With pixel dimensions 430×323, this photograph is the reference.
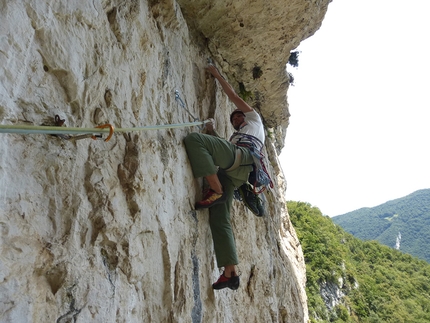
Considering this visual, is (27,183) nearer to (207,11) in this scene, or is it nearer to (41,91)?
(41,91)

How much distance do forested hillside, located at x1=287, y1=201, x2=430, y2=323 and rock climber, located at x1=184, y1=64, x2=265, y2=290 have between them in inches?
546

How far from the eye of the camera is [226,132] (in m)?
5.69

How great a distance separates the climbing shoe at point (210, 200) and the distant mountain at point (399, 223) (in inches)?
3218

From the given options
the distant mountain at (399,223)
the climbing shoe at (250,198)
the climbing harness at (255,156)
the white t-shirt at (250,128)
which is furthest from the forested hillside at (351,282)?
the distant mountain at (399,223)

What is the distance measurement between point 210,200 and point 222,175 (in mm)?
529

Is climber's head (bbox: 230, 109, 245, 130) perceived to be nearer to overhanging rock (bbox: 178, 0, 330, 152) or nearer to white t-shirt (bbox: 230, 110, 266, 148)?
white t-shirt (bbox: 230, 110, 266, 148)

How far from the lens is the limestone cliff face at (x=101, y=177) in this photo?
1626 millimetres

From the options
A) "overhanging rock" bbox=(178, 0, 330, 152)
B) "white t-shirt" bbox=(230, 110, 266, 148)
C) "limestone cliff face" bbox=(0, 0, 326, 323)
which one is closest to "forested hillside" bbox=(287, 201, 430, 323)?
"overhanging rock" bbox=(178, 0, 330, 152)

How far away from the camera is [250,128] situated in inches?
169

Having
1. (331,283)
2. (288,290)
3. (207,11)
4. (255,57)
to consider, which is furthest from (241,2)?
(331,283)

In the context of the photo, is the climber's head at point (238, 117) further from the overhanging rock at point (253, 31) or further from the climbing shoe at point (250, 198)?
the overhanging rock at point (253, 31)

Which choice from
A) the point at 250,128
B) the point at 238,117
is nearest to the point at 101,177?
the point at 250,128

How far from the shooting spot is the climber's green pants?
3.68m

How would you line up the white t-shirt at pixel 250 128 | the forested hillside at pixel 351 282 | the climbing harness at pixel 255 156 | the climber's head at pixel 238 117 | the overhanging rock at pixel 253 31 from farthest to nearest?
the forested hillside at pixel 351 282 < the overhanging rock at pixel 253 31 < the climber's head at pixel 238 117 < the white t-shirt at pixel 250 128 < the climbing harness at pixel 255 156
